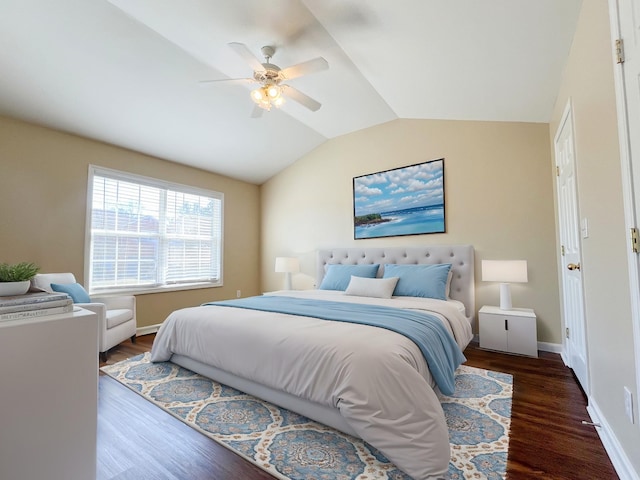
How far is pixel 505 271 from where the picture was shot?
3.14 m

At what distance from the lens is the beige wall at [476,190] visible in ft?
10.6

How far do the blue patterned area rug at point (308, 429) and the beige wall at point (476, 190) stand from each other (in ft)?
4.41

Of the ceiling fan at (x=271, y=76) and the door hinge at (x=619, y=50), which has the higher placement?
the ceiling fan at (x=271, y=76)

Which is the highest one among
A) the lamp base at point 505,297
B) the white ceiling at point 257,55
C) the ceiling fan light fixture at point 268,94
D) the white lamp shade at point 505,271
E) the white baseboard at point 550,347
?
the white ceiling at point 257,55

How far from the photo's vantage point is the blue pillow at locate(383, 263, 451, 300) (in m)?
3.31

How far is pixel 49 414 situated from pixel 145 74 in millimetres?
3032

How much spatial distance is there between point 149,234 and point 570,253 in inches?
193

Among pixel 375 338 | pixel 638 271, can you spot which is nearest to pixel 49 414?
pixel 375 338

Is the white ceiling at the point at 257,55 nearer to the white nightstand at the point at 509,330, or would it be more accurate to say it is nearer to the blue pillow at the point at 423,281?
the blue pillow at the point at 423,281

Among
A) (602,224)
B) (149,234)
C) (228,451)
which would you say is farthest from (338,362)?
(149,234)

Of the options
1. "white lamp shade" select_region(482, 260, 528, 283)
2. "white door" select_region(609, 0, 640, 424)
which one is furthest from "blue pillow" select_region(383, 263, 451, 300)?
"white door" select_region(609, 0, 640, 424)

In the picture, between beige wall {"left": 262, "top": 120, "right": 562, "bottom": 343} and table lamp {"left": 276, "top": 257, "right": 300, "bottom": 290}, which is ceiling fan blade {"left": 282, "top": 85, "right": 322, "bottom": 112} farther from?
table lamp {"left": 276, "top": 257, "right": 300, "bottom": 290}

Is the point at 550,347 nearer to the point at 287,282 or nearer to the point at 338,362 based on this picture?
the point at 338,362

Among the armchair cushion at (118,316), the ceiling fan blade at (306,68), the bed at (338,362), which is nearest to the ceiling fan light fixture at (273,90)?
the ceiling fan blade at (306,68)
